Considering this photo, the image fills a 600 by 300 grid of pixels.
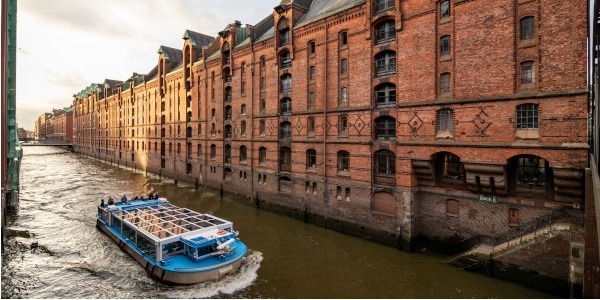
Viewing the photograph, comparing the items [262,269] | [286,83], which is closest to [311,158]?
[286,83]

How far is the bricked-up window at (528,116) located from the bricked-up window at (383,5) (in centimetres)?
937

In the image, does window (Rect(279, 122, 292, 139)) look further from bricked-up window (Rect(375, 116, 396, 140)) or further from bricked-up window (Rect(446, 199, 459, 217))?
bricked-up window (Rect(446, 199, 459, 217))

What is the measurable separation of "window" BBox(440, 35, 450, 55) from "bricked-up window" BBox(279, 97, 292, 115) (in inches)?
495

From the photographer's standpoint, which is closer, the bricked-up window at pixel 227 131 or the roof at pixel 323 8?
the roof at pixel 323 8

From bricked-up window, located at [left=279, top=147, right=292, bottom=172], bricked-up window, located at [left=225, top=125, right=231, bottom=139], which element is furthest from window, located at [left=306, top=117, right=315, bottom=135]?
bricked-up window, located at [left=225, top=125, right=231, bottom=139]

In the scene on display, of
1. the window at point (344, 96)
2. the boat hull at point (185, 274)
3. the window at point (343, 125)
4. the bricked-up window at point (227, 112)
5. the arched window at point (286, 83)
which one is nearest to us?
the boat hull at point (185, 274)

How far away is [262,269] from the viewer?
16.3 m

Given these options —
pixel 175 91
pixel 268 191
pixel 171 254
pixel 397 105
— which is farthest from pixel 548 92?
pixel 175 91

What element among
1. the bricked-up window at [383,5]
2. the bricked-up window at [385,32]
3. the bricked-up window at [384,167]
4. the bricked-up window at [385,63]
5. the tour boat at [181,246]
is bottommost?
the tour boat at [181,246]

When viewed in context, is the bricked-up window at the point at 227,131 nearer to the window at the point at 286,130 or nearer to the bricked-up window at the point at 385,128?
the window at the point at 286,130

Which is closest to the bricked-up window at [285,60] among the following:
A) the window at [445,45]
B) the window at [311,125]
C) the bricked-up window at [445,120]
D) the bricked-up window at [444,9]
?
the window at [311,125]

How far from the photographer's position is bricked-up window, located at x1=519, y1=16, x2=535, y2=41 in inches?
586

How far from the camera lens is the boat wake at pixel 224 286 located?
13.9 m

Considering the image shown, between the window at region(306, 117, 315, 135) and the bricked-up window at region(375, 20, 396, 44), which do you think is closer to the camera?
the bricked-up window at region(375, 20, 396, 44)
